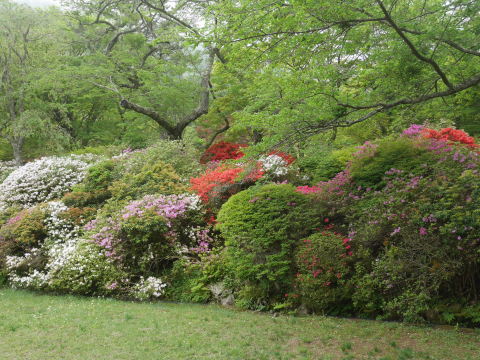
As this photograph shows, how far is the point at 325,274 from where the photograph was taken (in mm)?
6188

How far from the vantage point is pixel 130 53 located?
1862 centimetres

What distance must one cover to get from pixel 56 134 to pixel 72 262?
31.0ft

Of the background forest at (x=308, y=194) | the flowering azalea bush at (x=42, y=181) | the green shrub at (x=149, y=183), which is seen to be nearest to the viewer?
the background forest at (x=308, y=194)

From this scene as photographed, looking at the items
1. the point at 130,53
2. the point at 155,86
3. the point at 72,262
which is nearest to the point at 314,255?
the point at 72,262

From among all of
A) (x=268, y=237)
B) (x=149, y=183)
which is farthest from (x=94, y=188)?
(x=268, y=237)

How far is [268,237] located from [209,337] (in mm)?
1969

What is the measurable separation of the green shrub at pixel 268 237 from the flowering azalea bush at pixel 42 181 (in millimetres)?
6917

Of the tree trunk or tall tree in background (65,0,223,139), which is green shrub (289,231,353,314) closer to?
tall tree in background (65,0,223,139)

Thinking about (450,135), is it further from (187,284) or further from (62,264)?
(62,264)

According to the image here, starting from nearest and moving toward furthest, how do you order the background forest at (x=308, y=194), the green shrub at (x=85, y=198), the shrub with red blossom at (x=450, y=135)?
the background forest at (x=308, y=194) < the shrub with red blossom at (x=450, y=135) < the green shrub at (x=85, y=198)

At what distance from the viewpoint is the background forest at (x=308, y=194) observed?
17.2 ft

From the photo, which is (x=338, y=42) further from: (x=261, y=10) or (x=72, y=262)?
(x=72, y=262)

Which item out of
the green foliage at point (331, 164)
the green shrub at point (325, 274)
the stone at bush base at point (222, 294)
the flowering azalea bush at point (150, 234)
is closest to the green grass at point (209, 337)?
the green shrub at point (325, 274)

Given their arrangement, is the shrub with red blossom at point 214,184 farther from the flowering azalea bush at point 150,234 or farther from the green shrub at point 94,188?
the green shrub at point 94,188
